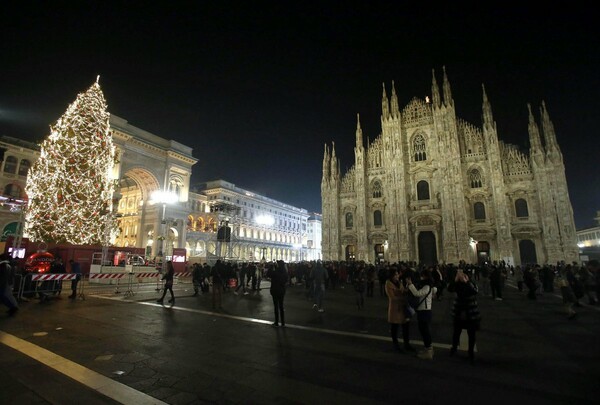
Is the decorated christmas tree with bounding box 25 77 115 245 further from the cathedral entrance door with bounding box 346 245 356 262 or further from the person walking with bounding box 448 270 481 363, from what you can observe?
the cathedral entrance door with bounding box 346 245 356 262

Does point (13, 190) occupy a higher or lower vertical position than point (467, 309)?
higher

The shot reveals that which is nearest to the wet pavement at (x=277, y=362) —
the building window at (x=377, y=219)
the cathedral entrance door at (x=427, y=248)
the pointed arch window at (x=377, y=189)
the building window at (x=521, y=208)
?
the cathedral entrance door at (x=427, y=248)

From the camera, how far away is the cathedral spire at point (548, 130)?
32.4m

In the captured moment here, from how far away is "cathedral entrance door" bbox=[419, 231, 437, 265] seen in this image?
3556 centimetres

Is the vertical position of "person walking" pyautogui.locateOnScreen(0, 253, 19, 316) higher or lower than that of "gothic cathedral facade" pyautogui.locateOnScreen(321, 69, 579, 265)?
lower

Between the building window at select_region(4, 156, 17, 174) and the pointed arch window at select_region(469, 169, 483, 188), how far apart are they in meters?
53.0

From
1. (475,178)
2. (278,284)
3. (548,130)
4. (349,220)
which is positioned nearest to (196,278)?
(278,284)

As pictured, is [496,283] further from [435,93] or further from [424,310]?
[435,93]

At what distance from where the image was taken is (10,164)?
32.7m

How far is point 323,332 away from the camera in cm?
719

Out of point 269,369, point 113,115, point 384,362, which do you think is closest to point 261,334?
point 269,369

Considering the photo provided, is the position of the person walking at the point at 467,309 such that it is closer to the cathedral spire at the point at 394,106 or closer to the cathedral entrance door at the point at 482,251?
the cathedral entrance door at the point at 482,251

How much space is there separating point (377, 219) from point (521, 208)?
52.5 ft

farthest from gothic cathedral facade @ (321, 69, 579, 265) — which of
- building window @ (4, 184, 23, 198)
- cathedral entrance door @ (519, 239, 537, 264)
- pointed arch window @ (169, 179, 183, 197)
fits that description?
building window @ (4, 184, 23, 198)
